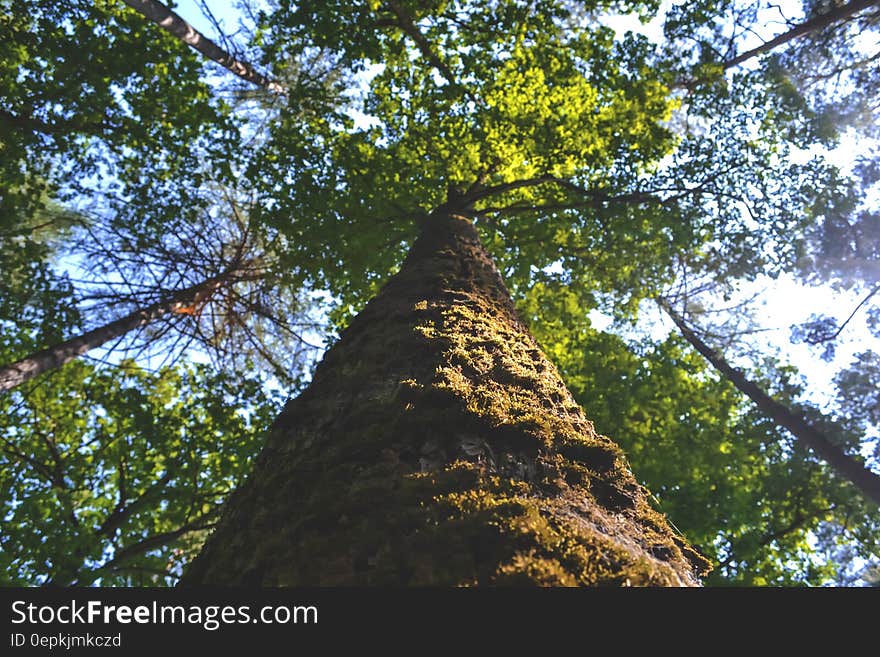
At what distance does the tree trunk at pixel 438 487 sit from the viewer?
1.25 metres

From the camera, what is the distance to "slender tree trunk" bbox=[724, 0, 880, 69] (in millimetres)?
9477

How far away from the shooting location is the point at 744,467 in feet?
29.8

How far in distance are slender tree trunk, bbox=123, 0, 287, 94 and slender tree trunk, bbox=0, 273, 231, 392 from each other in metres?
4.44

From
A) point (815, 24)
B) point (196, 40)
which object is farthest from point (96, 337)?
point (815, 24)

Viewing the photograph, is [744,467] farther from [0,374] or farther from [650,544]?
[0,374]

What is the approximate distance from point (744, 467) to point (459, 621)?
1030 cm

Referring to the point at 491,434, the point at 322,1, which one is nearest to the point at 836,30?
the point at 322,1

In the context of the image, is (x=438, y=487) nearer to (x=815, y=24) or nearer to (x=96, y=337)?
(x=96, y=337)

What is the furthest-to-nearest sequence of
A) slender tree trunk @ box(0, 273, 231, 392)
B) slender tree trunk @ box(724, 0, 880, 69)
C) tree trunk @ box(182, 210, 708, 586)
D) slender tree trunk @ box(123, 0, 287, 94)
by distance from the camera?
slender tree trunk @ box(724, 0, 880, 69) < slender tree trunk @ box(123, 0, 287, 94) < slender tree trunk @ box(0, 273, 231, 392) < tree trunk @ box(182, 210, 708, 586)

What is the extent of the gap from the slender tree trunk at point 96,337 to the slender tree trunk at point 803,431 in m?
12.6

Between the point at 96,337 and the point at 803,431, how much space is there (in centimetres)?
1493

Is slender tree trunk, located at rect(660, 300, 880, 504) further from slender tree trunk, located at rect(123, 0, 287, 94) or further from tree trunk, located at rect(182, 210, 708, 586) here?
slender tree trunk, located at rect(123, 0, 287, 94)

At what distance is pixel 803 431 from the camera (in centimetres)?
1062

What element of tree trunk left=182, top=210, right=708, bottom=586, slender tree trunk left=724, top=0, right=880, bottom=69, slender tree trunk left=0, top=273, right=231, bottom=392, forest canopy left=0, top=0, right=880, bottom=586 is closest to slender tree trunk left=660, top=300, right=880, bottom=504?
forest canopy left=0, top=0, right=880, bottom=586
